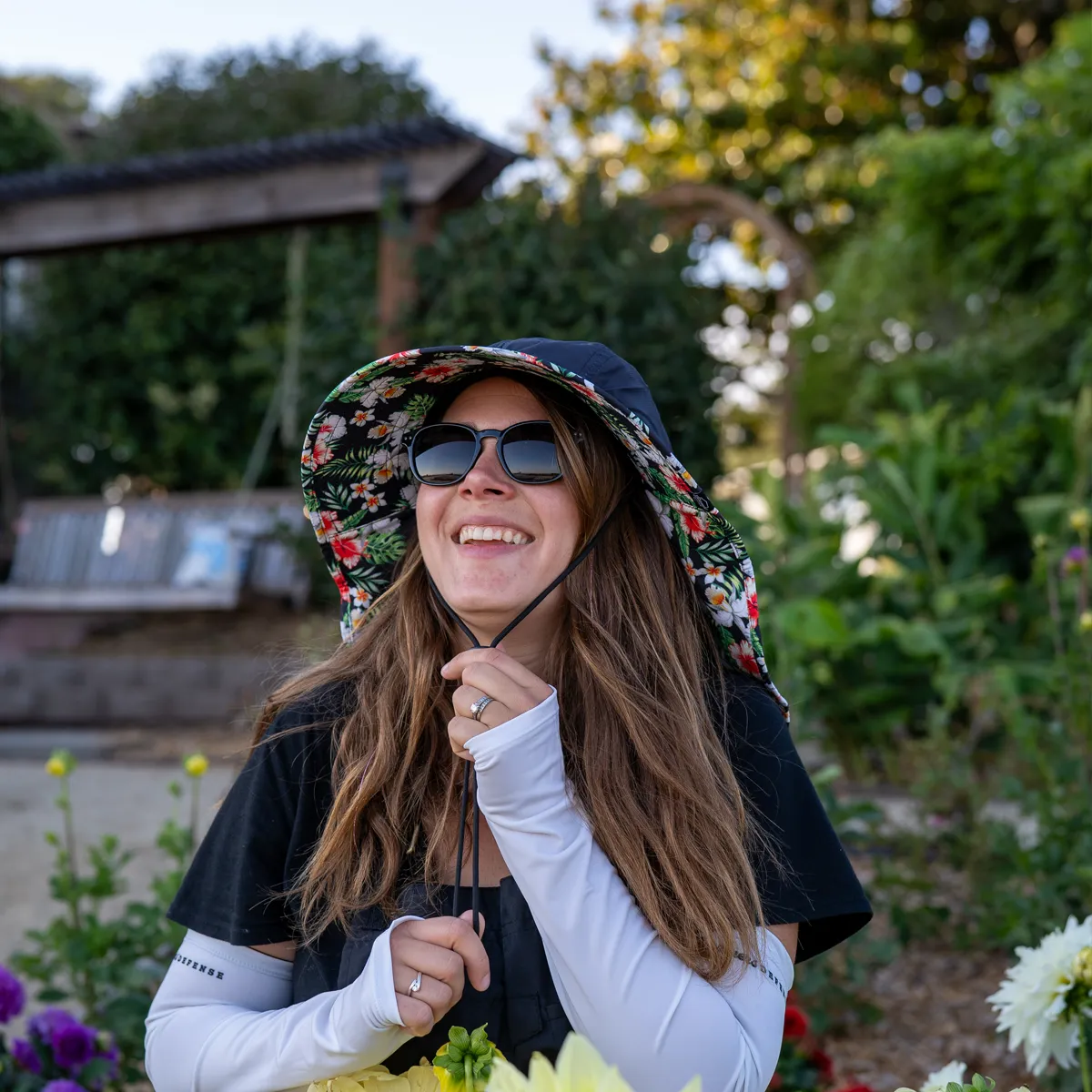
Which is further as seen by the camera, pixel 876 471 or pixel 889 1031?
pixel 876 471

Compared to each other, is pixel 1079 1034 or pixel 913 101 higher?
pixel 913 101

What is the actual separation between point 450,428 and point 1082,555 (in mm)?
1915

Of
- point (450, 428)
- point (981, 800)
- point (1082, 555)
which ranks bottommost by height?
point (981, 800)

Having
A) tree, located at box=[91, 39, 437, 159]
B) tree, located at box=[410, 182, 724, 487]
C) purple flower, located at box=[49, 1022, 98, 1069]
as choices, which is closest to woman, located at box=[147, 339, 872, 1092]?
purple flower, located at box=[49, 1022, 98, 1069]

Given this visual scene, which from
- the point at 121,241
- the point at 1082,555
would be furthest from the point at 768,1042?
the point at 121,241

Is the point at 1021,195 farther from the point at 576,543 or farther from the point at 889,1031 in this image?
the point at 576,543

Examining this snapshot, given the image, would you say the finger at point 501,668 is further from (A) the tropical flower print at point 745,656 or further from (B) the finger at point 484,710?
(A) the tropical flower print at point 745,656

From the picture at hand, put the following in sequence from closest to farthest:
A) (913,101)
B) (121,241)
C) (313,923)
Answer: (313,923)
(121,241)
(913,101)

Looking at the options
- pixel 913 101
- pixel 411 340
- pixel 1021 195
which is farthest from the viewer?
pixel 913 101

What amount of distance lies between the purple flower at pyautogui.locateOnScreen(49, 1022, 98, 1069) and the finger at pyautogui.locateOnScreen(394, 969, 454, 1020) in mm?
1146

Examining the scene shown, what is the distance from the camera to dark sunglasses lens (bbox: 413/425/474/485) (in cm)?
163

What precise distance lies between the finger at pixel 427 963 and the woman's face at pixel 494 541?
456mm

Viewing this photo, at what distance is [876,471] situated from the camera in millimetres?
5281

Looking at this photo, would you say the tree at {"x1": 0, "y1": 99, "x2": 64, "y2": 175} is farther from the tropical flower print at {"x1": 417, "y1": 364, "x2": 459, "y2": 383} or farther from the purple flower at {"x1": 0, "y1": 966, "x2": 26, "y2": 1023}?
the tropical flower print at {"x1": 417, "y1": 364, "x2": 459, "y2": 383}
